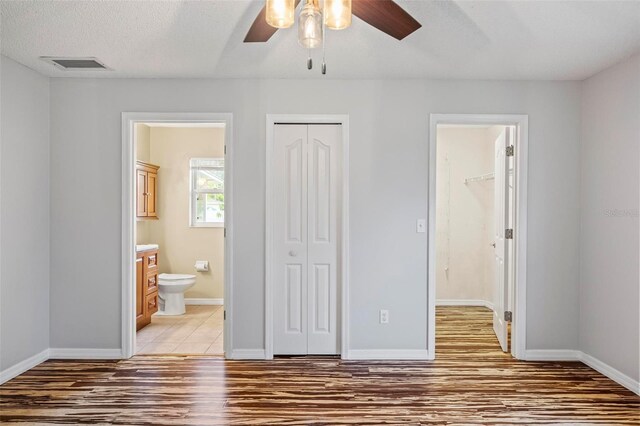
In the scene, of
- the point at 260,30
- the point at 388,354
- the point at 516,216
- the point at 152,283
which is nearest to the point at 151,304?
the point at 152,283

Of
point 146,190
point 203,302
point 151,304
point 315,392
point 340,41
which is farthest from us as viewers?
point 203,302

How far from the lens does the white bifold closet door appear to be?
388cm

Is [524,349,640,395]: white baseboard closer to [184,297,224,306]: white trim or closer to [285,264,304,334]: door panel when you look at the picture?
[285,264,304,334]: door panel

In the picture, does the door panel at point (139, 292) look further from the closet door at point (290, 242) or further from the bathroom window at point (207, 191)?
the closet door at point (290, 242)

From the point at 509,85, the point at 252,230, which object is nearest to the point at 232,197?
the point at 252,230

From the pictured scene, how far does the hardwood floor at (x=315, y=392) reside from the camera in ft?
9.09

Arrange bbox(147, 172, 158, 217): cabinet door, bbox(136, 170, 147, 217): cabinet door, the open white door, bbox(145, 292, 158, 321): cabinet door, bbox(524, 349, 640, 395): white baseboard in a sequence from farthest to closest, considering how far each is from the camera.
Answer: bbox(147, 172, 158, 217): cabinet door, bbox(136, 170, 147, 217): cabinet door, bbox(145, 292, 158, 321): cabinet door, the open white door, bbox(524, 349, 640, 395): white baseboard

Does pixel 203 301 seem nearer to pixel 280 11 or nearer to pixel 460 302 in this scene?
pixel 460 302

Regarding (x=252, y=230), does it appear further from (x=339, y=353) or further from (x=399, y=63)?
(x=399, y=63)

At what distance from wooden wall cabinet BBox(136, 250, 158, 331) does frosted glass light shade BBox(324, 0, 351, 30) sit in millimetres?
3718

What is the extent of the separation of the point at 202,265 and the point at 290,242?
108 inches

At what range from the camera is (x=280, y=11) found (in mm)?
1739

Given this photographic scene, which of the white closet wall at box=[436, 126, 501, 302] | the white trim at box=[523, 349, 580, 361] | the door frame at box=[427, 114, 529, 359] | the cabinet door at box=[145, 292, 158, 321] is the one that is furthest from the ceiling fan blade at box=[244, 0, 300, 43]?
the white closet wall at box=[436, 126, 501, 302]

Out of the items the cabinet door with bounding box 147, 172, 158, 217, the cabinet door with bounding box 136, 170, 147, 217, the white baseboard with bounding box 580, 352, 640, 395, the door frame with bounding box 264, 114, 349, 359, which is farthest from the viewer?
the cabinet door with bounding box 147, 172, 158, 217
